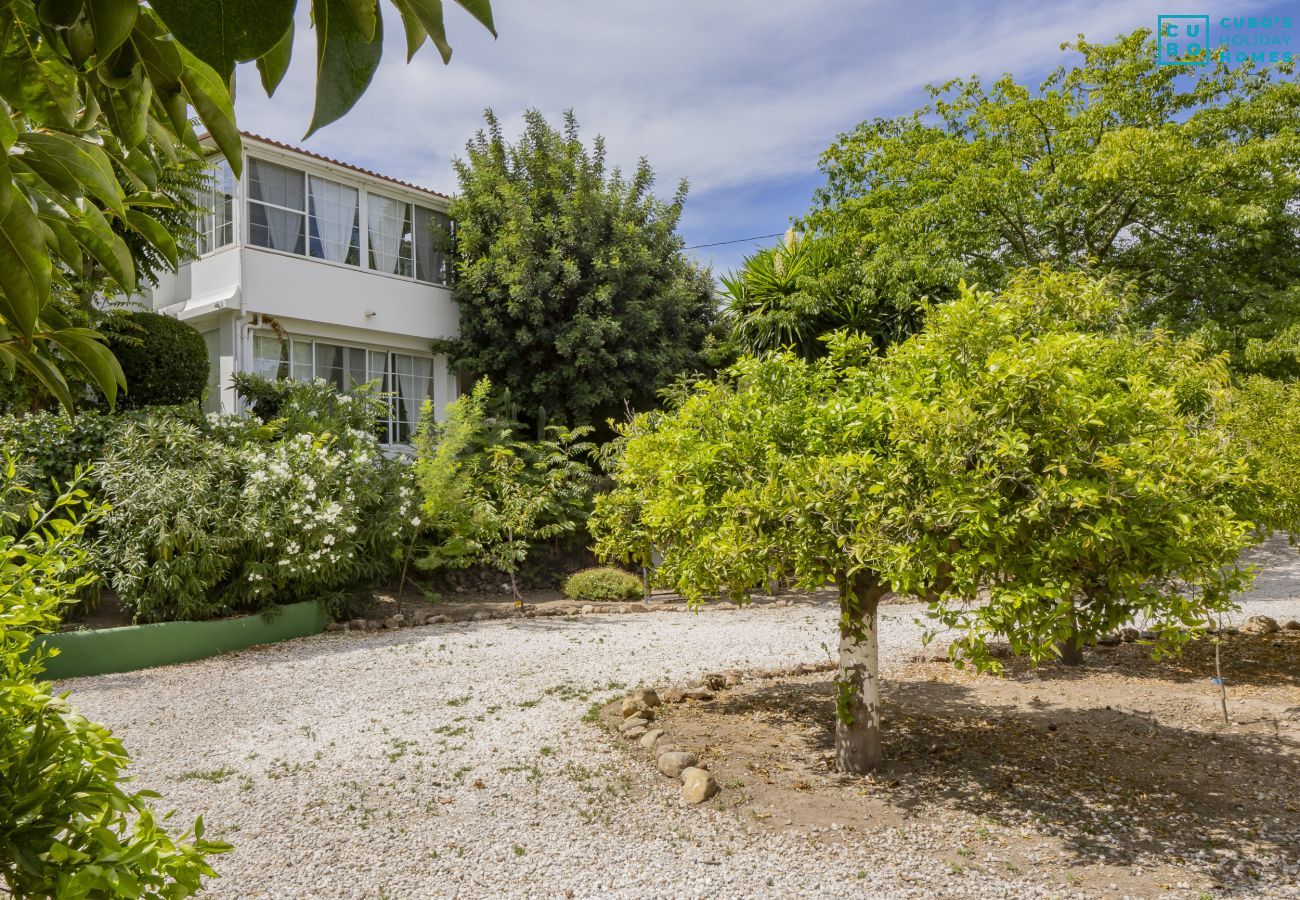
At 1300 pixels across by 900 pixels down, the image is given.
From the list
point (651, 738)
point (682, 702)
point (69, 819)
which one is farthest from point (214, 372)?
point (69, 819)

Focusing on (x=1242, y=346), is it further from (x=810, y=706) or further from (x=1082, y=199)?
(x=810, y=706)

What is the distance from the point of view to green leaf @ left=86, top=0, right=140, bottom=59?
648mm

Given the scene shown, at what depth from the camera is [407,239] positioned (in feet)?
50.2

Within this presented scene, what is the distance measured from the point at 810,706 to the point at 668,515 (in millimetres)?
2647

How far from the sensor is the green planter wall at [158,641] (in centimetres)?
777

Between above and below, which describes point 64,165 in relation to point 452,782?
above

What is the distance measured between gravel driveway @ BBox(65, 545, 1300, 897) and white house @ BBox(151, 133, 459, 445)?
638cm

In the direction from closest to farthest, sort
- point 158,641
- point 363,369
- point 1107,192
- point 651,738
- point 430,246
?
point 651,738 → point 158,641 → point 1107,192 → point 363,369 → point 430,246

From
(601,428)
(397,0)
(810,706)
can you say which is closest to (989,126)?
(601,428)

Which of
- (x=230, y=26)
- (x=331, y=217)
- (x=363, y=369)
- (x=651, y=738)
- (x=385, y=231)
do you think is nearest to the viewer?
(x=230, y=26)

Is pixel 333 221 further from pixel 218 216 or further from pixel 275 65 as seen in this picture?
pixel 275 65

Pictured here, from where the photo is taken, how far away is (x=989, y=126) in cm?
1421

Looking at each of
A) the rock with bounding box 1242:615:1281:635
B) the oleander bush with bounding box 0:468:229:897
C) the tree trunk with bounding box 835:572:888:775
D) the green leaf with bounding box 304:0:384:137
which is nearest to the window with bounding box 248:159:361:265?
the tree trunk with bounding box 835:572:888:775

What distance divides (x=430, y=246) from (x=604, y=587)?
7.55 meters
